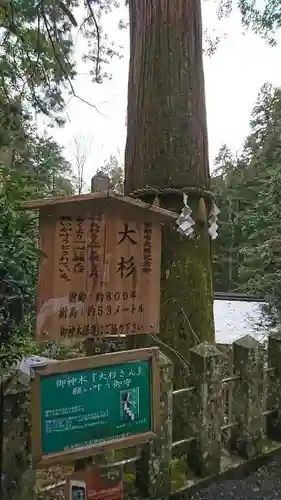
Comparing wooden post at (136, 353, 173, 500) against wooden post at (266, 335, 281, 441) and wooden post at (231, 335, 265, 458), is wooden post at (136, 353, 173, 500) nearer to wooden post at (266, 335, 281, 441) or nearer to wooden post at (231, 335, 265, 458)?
wooden post at (231, 335, 265, 458)

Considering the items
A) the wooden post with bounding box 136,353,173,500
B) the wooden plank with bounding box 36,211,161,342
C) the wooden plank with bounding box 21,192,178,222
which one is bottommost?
the wooden post with bounding box 136,353,173,500

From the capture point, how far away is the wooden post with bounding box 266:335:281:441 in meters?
3.34

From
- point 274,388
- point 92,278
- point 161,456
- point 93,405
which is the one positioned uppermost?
point 92,278

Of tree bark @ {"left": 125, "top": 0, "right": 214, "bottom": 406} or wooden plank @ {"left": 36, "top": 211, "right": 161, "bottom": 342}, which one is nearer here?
wooden plank @ {"left": 36, "top": 211, "right": 161, "bottom": 342}

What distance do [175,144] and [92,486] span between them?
1.97m

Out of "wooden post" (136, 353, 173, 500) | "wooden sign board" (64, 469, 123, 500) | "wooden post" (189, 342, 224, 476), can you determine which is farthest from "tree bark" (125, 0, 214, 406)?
"wooden sign board" (64, 469, 123, 500)

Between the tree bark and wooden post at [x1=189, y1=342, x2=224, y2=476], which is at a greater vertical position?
the tree bark

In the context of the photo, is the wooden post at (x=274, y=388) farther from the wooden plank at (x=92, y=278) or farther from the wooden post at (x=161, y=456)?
the wooden plank at (x=92, y=278)

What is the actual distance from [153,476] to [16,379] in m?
0.98

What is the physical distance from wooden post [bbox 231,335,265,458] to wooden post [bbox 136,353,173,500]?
793 millimetres

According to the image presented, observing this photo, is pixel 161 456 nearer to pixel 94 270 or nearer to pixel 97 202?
pixel 94 270

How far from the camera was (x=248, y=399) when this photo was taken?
3.00 m

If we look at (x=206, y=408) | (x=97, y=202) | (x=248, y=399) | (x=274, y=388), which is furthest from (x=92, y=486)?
(x=274, y=388)

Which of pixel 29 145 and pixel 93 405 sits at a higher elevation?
pixel 29 145
